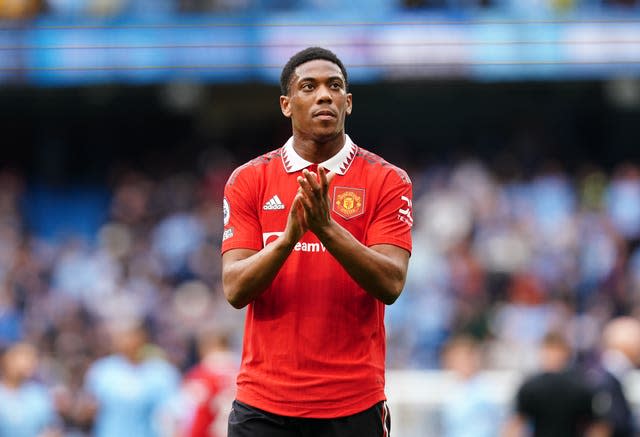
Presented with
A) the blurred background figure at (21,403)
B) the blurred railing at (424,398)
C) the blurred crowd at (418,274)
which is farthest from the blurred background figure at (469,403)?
the blurred background figure at (21,403)

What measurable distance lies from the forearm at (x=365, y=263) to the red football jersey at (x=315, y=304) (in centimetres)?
15

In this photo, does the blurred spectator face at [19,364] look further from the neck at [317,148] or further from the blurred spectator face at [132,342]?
the neck at [317,148]

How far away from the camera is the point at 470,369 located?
382 inches

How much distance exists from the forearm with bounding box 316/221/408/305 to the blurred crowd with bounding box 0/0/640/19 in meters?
12.6

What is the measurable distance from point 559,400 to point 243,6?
9.91 metres

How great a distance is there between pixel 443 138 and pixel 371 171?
581 inches

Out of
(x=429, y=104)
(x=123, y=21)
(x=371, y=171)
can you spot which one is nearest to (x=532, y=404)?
(x=371, y=171)

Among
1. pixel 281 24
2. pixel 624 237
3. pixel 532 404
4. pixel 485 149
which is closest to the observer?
pixel 532 404

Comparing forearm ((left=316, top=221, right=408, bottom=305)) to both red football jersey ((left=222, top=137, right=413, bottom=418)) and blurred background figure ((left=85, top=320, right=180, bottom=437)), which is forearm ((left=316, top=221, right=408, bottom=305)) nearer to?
red football jersey ((left=222, top=137, right=413, bottom=418))

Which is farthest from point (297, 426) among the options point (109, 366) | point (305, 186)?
point (109, 366)

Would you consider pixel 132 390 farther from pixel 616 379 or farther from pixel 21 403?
pixel 616 379

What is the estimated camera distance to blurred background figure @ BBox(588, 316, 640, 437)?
784 cm

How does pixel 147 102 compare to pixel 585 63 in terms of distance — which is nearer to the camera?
pixel 585 63

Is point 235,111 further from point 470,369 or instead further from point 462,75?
point 470,369
